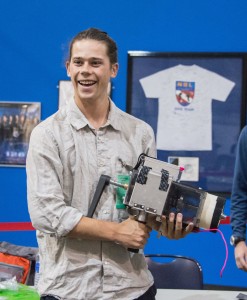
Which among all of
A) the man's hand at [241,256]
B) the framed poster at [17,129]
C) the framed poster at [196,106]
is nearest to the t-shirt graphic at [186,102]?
the framed poster at [196,106]

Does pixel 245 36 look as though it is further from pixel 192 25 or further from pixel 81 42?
pixel 81 42

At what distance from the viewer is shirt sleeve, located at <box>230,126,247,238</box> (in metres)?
2.12

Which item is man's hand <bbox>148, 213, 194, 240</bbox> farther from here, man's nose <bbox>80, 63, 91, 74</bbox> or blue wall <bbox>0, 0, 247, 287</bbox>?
blue wall <bbox>0, 0, 247, 287</bbox>

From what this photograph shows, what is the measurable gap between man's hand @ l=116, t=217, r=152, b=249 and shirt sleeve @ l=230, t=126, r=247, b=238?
799 mm

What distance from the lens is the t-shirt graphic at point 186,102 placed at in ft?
11.8

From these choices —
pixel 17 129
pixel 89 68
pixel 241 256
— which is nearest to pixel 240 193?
pixel 241 256

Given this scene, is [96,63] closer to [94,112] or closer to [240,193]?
[94,112]

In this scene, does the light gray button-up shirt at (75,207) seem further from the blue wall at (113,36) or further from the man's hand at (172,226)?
the blue wall at (113,36)

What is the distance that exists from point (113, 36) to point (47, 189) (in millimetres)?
2486

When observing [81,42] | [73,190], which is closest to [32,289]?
[73,190]

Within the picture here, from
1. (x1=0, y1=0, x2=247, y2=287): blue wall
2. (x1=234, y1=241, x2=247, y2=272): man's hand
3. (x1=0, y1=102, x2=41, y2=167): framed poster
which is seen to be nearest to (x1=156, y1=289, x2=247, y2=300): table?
(x1=234, y1=241, x2=247, y2=272): man's hand

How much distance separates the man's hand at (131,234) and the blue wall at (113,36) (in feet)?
7.57

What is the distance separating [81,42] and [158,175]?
468 mm

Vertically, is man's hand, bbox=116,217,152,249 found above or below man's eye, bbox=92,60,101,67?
below
